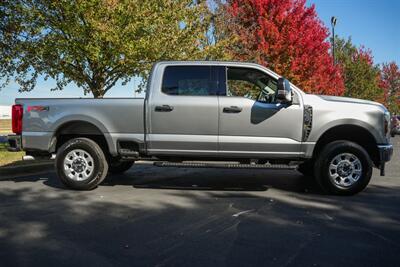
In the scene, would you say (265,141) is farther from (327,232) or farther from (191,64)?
(327,232)

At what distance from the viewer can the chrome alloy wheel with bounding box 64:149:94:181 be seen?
7.19 metres

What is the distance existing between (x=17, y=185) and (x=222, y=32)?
45.7ft

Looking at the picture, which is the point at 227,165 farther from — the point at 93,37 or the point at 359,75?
the point at 359,75

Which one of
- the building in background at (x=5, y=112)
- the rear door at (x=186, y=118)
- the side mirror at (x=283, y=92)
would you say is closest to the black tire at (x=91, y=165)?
the rear door at (x=186, y=118)

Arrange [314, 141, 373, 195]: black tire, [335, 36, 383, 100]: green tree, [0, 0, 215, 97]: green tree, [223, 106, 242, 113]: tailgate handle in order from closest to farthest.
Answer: [314, 141, 373, 195]: black tire < [223, 106, 242, 113]: tailgate handle < [0, 0, 215, 97]: green tree < [335, 36, 383, 100]: green tree

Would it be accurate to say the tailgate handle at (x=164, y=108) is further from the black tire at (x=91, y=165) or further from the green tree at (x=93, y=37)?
the green tree at (x=93, y=37)

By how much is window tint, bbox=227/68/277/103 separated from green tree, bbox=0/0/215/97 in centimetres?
543

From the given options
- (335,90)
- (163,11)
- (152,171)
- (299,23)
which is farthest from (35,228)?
(335,90)

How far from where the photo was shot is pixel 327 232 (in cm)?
486

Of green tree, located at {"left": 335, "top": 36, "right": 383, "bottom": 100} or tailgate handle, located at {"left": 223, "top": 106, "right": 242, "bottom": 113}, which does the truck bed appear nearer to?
tailgate handle, located at {"left": 223, "top": 106, "right": 242, "bottom": 113}

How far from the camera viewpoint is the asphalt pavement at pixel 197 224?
13.3 ft

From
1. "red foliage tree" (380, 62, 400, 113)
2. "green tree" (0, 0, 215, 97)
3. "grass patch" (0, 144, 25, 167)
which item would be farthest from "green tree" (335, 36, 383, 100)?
"grass patch" (0, 144, 25, 167)

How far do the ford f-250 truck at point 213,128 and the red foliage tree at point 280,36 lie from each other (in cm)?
1068

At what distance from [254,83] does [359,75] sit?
108 ft
